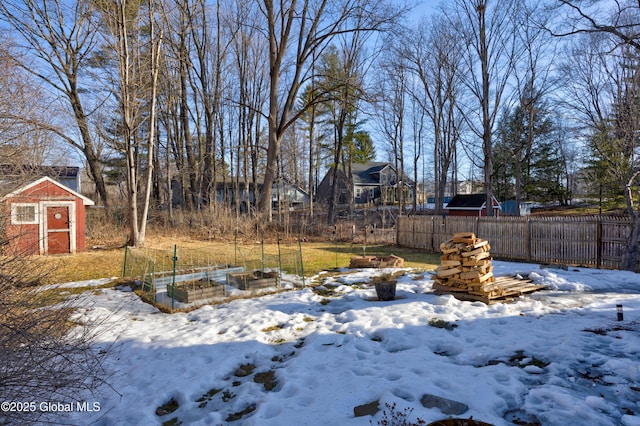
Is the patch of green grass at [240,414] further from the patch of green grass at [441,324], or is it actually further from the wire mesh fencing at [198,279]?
the wire mesh fencing at [198,279]

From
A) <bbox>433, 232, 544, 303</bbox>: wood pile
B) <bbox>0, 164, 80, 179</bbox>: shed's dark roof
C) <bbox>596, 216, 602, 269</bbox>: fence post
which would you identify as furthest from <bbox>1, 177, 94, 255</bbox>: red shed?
<bbox>596, 216, 602, 269</bbox>: fence post

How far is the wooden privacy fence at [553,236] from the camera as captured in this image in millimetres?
11984

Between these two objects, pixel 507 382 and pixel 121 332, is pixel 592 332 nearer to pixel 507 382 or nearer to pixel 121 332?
pixel 507 382

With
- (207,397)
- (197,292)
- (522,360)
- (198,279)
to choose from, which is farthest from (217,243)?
(522,360)

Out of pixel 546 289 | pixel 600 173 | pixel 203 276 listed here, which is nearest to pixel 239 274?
pixel 203 276

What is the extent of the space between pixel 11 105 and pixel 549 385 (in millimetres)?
10174

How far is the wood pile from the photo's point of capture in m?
7.84

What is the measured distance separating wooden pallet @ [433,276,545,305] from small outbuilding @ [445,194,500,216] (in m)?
18.4

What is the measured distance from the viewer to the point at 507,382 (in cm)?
421

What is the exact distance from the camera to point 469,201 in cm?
2747

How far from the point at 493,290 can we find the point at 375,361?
4.13m

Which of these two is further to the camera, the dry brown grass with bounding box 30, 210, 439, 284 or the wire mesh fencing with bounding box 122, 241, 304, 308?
the dry brown grass with bounding box 30, 210, 439, 284

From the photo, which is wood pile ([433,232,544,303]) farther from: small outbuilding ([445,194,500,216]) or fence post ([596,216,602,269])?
small outbuilding ([445,194,500,216])

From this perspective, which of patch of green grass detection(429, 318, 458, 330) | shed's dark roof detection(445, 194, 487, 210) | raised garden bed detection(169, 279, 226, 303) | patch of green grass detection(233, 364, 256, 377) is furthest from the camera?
shed's dark roof detection(445, 194, 487, 210)
